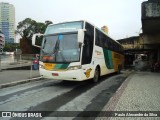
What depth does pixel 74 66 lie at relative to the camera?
10016 mm

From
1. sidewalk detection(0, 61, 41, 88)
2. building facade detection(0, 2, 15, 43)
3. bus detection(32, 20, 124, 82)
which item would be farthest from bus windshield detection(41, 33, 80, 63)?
building facade detection(0, 2, 15, 43)

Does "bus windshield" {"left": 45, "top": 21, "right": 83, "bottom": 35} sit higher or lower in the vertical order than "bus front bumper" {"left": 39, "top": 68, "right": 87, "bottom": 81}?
higher

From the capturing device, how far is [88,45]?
11.2 m

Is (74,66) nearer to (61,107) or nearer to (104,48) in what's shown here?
(61,107)

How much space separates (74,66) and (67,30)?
1.93 m

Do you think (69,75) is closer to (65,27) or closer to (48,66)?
(48,66)

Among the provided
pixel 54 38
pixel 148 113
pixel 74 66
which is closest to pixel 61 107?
pixel 148 113

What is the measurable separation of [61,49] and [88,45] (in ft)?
5.41

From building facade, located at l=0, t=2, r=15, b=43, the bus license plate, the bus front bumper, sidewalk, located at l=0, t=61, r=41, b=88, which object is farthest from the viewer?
building facade, located at l=0, t=2, r=15, b=43

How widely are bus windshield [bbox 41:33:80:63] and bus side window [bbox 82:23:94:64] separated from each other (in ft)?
1.89

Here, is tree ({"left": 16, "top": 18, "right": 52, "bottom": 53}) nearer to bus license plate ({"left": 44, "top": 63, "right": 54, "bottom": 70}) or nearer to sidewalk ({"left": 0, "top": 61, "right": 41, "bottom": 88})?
sidewalk ({"left": 0, "top": 61, "right": 41, "bottom": 88})

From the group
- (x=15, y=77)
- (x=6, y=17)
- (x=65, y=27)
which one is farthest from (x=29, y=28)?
(x=65, y=27)

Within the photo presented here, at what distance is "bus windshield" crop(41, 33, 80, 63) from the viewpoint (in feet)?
33.2

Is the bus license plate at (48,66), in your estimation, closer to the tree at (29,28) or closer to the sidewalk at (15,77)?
the sidewalk at (15,77)
